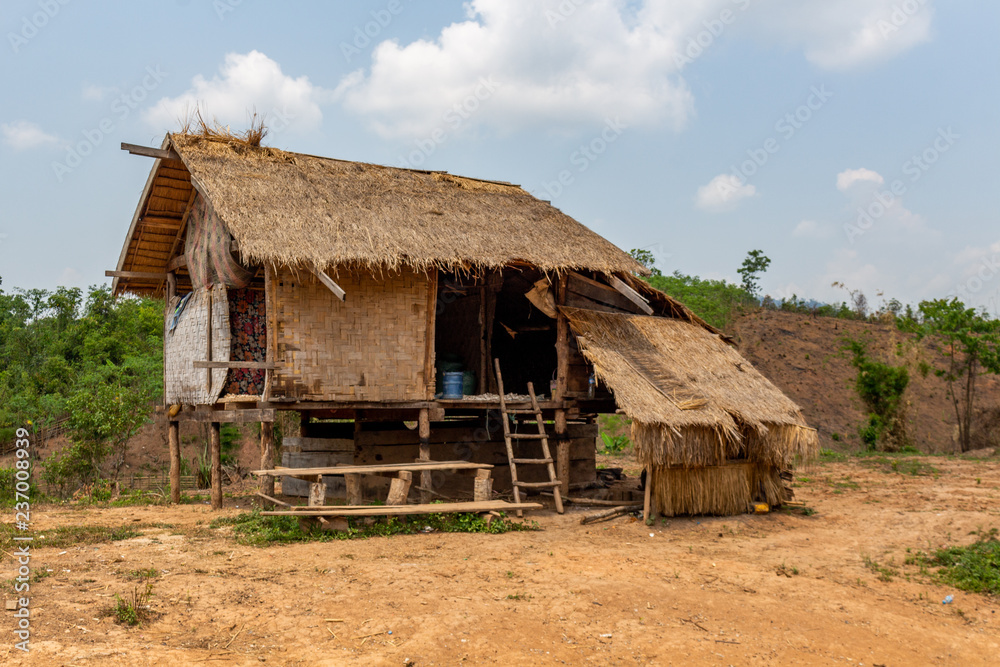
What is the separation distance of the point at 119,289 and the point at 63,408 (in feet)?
25.7

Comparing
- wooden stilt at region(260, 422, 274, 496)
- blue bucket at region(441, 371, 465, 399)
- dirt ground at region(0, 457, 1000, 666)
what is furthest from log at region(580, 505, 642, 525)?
wooden stilt at region(260, 422, 274, 496)

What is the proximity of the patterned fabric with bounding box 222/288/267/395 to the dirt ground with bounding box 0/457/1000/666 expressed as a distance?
6.59 ft

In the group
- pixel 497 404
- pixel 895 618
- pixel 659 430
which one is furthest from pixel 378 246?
pixel 895 618

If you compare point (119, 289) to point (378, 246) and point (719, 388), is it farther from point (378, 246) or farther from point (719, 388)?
point (719, 388)

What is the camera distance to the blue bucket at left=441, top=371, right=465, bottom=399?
9992mm

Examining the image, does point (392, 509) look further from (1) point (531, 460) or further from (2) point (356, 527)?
(1) point (531, 460)

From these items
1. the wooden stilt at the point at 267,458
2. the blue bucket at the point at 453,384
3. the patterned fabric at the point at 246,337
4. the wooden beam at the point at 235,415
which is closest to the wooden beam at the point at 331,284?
the wooden beam at the point at 235,415

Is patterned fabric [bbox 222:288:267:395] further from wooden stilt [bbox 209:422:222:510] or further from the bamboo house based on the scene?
wooden stilt [bbox 209:422:222:510]

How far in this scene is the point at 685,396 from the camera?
9.00 meters

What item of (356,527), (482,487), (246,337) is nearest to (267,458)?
(246,337)

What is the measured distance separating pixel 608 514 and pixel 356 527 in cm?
303

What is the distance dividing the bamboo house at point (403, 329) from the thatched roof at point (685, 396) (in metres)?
0.03

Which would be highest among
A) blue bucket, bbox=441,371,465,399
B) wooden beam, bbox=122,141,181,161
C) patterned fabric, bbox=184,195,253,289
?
wooden beam, bbox=122,141,181,161

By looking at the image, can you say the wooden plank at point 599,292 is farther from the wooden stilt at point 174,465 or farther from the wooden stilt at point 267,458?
the wooden stilt at point 174,465
